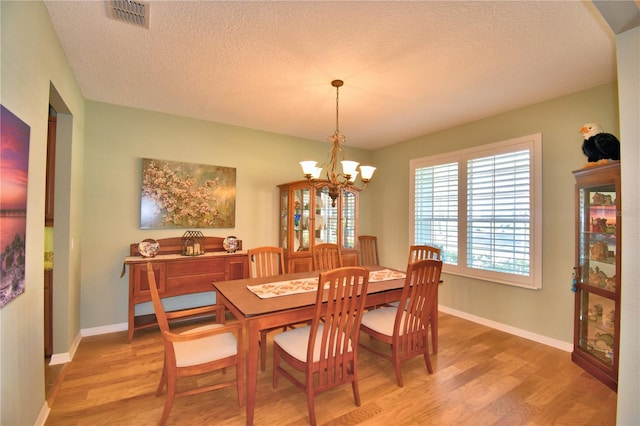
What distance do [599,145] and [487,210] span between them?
136 centimetres

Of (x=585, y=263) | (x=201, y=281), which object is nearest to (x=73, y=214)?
(x=201, y=281)

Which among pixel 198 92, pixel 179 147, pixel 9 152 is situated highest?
pixel 198 92

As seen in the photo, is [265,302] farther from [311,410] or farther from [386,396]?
[386,396]

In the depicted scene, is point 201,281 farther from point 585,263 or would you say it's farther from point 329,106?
point 585,263

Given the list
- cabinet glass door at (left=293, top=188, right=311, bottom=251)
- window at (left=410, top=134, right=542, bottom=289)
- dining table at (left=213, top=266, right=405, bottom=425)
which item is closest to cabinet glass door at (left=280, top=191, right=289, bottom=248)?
cabinet glass door at (left=293, top=188, right=311, bottom=251)

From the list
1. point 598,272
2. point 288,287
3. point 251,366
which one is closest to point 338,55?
point 288,287

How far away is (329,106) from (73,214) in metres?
2.84

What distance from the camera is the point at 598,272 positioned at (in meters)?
2.57

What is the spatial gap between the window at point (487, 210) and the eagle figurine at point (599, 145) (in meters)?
0.68

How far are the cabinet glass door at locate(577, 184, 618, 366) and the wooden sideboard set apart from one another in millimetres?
3534

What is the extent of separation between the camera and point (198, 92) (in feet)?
9.95

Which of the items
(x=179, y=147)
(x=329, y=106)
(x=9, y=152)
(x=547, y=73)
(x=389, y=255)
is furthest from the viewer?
(x=389, y=255)

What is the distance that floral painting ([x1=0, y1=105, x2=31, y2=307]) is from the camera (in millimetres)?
1305

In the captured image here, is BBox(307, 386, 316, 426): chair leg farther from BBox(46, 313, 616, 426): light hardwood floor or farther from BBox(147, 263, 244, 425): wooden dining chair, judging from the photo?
BBox(147, 263, 244, 425): wooden dining chair
